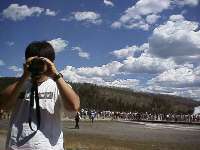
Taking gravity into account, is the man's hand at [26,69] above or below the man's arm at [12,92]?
above

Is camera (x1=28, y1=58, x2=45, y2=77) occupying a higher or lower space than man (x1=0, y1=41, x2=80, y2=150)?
higher

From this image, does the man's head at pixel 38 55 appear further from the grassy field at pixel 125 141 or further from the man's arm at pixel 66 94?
the grassy field at pixel 125 141

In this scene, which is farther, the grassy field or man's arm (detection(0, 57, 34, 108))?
the grassy field

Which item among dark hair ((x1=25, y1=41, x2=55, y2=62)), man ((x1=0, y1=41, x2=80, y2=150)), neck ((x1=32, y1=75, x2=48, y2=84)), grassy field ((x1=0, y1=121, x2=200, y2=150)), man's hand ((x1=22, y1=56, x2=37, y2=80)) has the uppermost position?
dark hair ((x1=25, y1=41, x2=55, y2=62))

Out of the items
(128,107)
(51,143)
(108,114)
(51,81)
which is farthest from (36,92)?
(128,107)

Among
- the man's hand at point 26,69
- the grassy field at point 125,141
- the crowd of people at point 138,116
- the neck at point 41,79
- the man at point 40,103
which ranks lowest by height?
the grassy field at point 125,141

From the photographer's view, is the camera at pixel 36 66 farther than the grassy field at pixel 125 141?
No

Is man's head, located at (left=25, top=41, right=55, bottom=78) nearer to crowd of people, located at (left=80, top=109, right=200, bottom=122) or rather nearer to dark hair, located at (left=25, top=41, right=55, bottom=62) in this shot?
dark hair, located at (left=25, top=41, right=55, bottom=62)

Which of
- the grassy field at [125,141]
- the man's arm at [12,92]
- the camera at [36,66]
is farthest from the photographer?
the grassy field at [125,141]

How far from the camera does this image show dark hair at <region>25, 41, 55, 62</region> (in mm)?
4222

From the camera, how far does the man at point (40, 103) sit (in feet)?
13.3

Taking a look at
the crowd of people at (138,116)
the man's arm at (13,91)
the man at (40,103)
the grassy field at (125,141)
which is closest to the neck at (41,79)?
the man at (40,103)

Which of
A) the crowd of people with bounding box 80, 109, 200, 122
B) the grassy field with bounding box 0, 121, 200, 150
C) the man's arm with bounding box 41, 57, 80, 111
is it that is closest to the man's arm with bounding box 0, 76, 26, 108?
the man's arm with bounding box 41, 57, 80, 111

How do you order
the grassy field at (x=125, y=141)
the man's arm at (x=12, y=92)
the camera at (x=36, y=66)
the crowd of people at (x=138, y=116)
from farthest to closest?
the crowd of people at (x=138, y=116)
the grassy field at (x=125, y=141)
the man's arm at (x=12, y=92)
the camera at (x=36, y=66)
